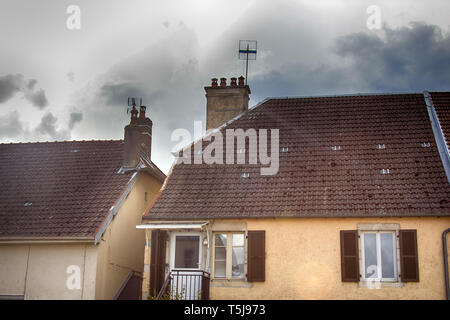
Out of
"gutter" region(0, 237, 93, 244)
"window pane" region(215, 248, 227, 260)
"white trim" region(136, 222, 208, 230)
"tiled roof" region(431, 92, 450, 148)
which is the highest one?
"tiled roof" region(431, 92, 450, 148)

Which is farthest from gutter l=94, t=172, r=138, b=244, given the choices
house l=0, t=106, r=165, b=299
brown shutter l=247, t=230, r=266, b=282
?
brown shutter l=247, t=230, r=266, b=282

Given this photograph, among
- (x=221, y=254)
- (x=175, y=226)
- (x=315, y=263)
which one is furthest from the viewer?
(x=221, y=254)

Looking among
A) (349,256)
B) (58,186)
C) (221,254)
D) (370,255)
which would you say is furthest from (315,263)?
(58,186)

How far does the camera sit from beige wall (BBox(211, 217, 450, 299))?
17.9 metres

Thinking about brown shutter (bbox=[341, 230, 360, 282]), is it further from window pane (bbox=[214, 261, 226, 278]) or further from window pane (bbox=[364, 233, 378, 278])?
window pane (bbox=[214, 261, 226, 278])

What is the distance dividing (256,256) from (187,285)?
2.10 m

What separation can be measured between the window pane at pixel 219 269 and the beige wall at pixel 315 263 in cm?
27

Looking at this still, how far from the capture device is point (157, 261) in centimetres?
1931

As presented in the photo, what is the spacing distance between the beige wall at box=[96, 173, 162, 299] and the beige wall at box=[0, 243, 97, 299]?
376mm

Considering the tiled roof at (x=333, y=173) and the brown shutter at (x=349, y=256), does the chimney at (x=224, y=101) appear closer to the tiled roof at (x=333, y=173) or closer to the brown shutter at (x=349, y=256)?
the tiled roof at (x=333, y=173)

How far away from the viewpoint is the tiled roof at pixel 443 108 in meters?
20.7

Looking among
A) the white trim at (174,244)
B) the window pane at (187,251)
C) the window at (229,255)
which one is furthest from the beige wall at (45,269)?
the window at (229,255)

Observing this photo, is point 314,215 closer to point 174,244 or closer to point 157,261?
point 174,244

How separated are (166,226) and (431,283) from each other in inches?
293
